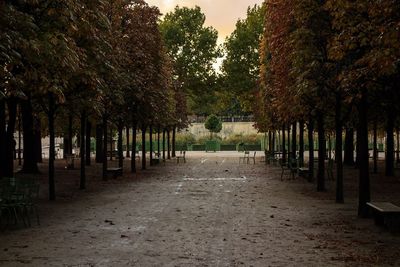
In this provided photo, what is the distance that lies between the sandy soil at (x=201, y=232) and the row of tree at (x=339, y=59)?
2062 millimetres

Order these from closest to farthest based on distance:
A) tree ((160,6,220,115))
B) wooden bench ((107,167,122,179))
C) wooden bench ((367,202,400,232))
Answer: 1. wooden bench ((367,202,400,232))
2. wooden bench ((107,167,122,179))
3. tree ((160,6,220,115))

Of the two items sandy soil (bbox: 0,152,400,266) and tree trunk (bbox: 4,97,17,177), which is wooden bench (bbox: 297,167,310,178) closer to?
sandy soil (bbox: 0,152,400,266)

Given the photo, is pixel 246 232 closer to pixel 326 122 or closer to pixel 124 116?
pixel 124 116

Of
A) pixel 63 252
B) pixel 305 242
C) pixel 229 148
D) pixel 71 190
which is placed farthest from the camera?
pixel 229 148

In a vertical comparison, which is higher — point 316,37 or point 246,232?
point 316,37

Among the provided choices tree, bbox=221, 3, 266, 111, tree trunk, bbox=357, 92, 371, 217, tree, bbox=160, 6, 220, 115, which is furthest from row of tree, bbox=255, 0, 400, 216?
tree, bbox=160, 6, 220, 115

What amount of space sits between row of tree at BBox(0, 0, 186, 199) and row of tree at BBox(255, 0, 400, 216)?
219 inches

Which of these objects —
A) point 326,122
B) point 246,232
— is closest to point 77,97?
point 246,232

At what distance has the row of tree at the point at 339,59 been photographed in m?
10.7

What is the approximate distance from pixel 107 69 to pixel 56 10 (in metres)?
8.25

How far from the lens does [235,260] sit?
9508 mm

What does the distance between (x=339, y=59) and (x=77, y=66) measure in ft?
20.3

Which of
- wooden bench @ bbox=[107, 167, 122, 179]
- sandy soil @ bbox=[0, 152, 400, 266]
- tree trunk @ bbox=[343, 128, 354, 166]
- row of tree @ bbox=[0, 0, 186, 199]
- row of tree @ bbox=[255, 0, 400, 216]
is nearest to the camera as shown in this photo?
sandy soil @ bbox=[0, 152, 400, 266]

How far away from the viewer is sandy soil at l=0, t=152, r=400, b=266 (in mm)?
9758
